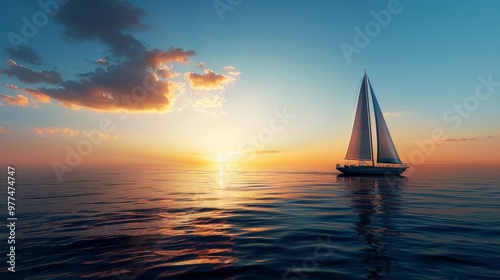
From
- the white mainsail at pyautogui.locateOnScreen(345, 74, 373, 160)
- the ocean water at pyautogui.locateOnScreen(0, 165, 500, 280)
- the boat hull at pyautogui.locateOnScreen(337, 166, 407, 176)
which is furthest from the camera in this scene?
the white mainsail at pyautogui.locateOnScreen(345, 74, 373, 160)

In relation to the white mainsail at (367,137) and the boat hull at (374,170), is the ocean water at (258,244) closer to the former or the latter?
the boat hull at (374,170)

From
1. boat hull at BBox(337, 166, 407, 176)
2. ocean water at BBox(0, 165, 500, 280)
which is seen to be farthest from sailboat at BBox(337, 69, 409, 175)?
ocean water at BBox(0, 165, 500, 280)

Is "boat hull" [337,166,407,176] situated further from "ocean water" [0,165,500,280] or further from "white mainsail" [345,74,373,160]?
"ocean water" [0,165,500,280]

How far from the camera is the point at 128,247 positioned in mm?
12594

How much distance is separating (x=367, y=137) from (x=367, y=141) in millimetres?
1036

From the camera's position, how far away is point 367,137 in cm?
6738

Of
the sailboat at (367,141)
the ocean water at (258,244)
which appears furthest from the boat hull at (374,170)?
the ocean water at (258,244)

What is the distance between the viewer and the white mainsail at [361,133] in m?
67.2

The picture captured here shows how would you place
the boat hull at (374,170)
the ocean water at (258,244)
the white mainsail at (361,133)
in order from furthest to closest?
the white mainsail at (361,133), the boat hull at (374,170), the ocean water at (258,244)

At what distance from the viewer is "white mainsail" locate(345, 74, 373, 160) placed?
67181mm

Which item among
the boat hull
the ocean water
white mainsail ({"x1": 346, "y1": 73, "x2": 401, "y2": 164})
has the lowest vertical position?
the ocean water

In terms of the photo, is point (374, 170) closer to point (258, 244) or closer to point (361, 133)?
point (361, 133)

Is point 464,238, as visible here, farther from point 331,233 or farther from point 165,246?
point 165,246

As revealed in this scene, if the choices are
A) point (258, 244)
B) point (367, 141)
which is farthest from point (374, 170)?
point (258, 244)
